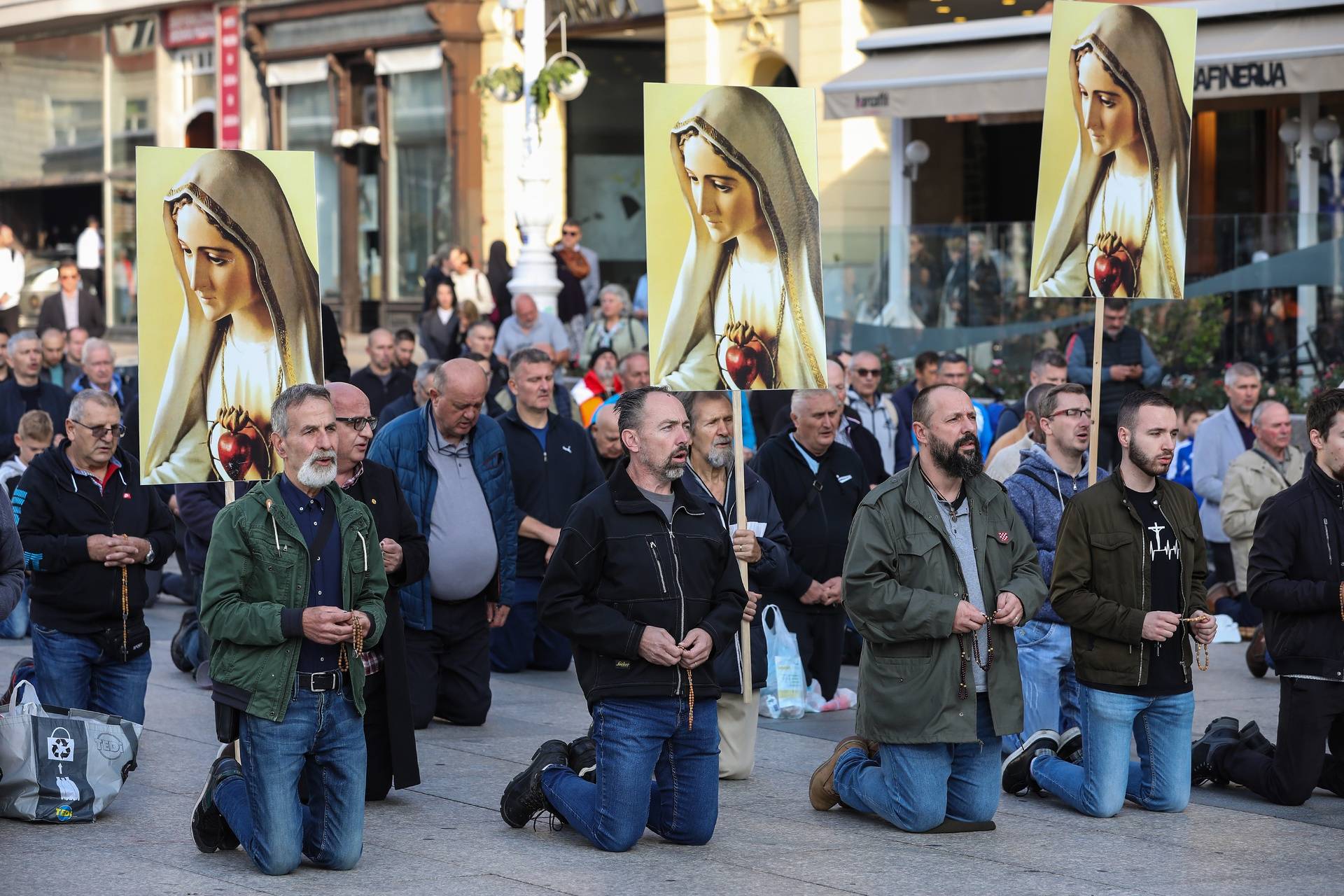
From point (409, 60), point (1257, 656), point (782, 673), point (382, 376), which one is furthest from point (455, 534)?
point (409, 60)

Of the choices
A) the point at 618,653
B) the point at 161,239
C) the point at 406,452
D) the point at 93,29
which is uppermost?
the point at 93,29

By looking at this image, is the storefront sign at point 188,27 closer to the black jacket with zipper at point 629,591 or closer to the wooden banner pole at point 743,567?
the wooden banner pole at point 743,567

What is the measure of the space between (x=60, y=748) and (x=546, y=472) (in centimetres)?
418

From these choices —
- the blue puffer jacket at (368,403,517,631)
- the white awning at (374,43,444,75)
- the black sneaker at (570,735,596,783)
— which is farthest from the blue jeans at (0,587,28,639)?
the white awning at (374,43,444,75)

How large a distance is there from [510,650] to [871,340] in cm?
737

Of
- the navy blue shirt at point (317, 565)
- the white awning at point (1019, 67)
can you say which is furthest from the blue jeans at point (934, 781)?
the white awning at point (1019, 67)

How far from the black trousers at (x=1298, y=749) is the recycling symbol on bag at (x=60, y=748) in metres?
4.70

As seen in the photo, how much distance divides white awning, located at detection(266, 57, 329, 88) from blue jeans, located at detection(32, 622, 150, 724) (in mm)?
23721

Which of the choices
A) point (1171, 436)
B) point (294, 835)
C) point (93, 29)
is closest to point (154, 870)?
point (294, 835)

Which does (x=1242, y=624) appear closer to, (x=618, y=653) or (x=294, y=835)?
(x=618, y=653)

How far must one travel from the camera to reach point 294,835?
22.3ft

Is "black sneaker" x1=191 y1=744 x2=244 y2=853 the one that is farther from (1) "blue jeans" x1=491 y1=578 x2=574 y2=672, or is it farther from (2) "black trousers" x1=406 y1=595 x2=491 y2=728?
(1) "blue jeans" x1=491 y1=578 x2=574 y2=672

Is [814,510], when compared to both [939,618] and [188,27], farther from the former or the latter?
[188,27]

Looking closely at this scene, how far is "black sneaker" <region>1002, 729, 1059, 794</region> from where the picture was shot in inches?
323
